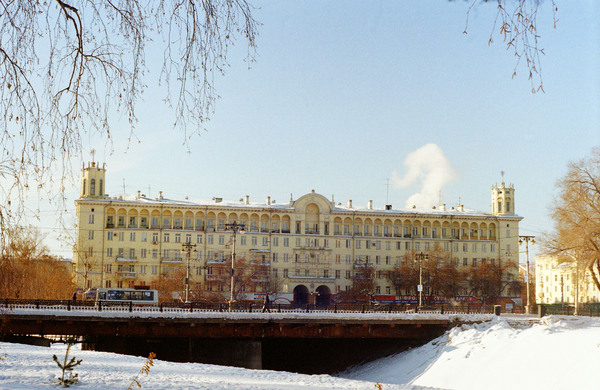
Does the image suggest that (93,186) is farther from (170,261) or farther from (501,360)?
(501,360)

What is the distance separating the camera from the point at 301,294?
93.1m

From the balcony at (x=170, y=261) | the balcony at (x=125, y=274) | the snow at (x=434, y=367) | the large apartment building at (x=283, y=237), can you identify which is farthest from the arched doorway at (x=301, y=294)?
the snow at (x=434, y=367)

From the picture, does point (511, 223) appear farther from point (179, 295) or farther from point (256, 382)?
point (256, 382)

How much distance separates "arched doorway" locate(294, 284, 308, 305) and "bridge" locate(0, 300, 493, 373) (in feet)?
144

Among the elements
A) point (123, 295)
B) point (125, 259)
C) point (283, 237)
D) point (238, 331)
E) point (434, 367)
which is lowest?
point (434, 367)

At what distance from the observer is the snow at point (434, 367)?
54.2 feet

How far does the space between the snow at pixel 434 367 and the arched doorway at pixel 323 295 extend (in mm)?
48739

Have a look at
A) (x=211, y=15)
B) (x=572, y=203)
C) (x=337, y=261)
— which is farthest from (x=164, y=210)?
(x=211, y=15)

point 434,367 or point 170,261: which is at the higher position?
point 170,261

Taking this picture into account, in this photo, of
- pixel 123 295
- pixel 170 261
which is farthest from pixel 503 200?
pixel 123 295

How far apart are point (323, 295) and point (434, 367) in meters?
56.8

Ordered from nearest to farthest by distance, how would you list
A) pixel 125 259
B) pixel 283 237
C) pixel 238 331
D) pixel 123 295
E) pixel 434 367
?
pixel 434 367 → pixel 238 331 → pixel 123 295 → pixel 125 259 → pixel 283 237

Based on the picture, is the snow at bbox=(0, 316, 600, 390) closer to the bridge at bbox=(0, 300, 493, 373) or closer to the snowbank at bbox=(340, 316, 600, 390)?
the snowbank at bbox=(340, 316, 600, 390)

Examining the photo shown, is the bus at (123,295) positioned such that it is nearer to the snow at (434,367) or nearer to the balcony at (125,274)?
the balcony at (125,274)
